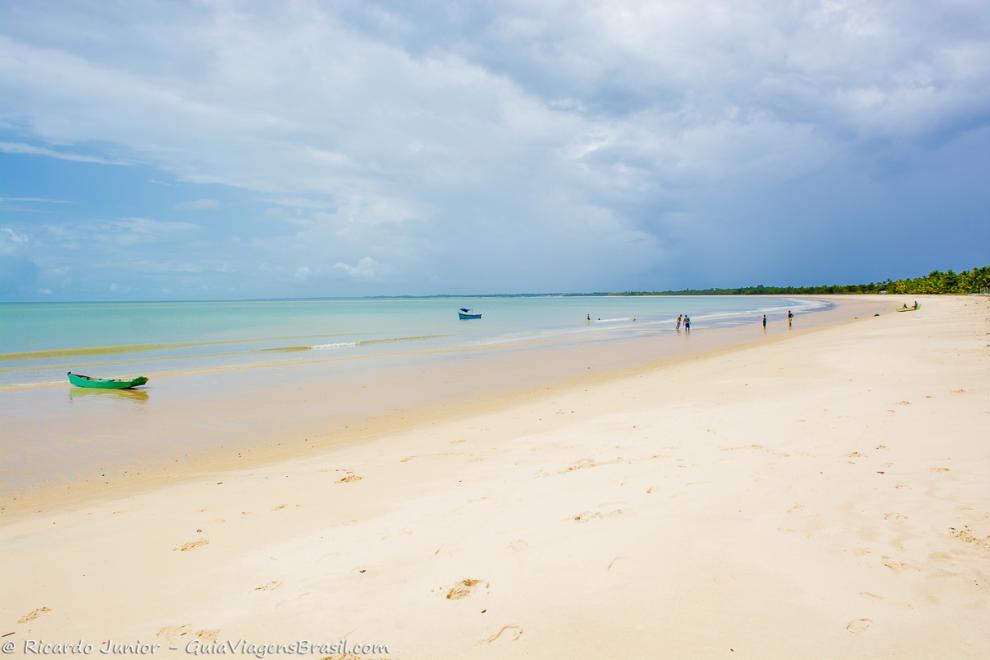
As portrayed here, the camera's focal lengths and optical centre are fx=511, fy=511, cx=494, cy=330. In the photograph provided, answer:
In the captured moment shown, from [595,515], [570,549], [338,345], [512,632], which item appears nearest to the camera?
[512,632]

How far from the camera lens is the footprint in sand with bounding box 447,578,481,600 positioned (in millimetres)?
4754

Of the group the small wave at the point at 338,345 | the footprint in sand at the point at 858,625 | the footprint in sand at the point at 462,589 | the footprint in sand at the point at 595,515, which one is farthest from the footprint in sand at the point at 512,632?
the small wave at the point at 338,345

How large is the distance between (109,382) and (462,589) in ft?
76.3

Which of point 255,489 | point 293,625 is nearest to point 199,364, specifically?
point 255,489

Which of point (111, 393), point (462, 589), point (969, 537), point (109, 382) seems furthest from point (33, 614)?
point (109, 382)

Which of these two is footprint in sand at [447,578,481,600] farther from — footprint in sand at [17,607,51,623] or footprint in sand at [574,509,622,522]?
footprint in sand at [17,607,51,623]

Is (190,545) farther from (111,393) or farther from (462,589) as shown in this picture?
(111,393)

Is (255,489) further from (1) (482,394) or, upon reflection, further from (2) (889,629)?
(1) (482,394)

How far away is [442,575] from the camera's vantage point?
5.13 m

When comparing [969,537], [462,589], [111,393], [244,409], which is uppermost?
[969,537]

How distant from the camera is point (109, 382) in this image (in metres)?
21.7

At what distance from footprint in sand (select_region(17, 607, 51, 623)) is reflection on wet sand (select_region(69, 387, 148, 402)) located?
17337 millimetres

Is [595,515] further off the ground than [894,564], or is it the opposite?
[894,564]

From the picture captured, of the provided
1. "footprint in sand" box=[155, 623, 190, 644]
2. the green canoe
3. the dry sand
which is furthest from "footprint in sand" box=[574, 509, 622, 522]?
the green canoe
